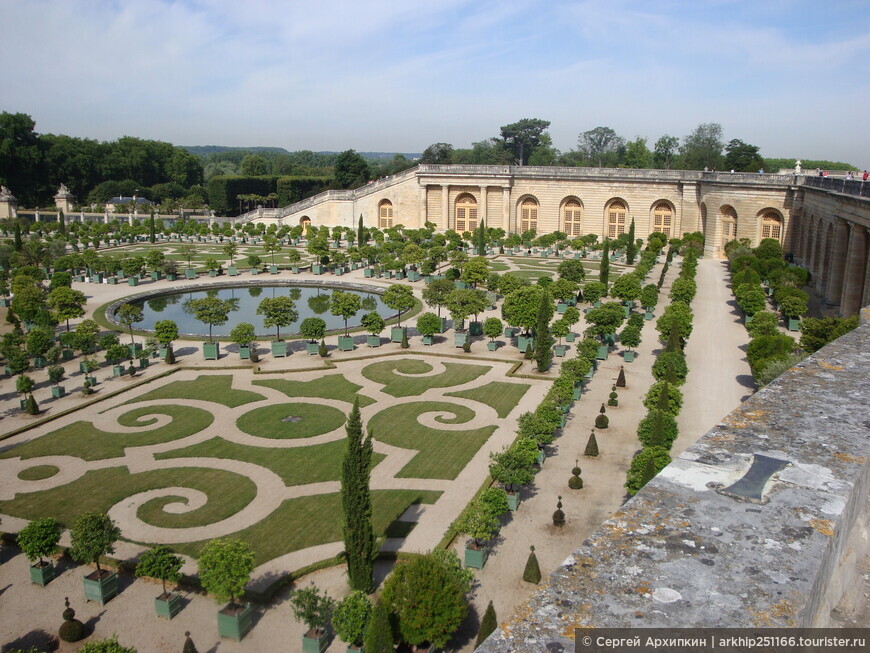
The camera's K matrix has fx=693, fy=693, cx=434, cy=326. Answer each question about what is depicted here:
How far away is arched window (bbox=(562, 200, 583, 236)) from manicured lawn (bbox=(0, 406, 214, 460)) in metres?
54.6

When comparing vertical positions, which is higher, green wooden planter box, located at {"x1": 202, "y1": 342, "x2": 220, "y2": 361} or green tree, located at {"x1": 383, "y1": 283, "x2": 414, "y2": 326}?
green tree, located at {"x1": 383, "y1": 283, "x2": 414, "y2": 326}

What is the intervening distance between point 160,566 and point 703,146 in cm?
11591

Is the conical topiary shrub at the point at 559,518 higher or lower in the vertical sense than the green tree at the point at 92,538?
lower

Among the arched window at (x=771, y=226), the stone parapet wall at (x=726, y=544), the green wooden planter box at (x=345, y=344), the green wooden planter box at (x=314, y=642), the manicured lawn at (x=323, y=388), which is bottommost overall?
the green wooden planter box at (x=314, y=642)

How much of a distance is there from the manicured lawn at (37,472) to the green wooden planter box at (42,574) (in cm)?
570

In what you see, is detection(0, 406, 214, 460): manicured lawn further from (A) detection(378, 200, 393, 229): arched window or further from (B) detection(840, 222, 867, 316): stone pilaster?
(A) detection(378, 200, 393, 229): arched window

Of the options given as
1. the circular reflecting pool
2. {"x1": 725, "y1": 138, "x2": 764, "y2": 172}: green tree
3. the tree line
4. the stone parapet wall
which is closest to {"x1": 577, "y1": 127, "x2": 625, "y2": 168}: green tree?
the tree line

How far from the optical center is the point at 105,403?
1073 inches

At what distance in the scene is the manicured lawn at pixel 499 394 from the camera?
1068 inches

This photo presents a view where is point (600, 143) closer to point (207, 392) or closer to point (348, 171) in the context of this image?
point (348, 171)

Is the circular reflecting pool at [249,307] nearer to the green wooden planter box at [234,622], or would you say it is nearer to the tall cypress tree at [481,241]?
the tall cypress tree at [481,241]

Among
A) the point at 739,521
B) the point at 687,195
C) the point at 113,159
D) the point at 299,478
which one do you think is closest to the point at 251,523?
the point at 299,478

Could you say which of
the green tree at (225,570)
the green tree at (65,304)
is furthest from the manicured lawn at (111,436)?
the green tree at (65,304)

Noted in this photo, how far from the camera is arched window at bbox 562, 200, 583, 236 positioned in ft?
241
